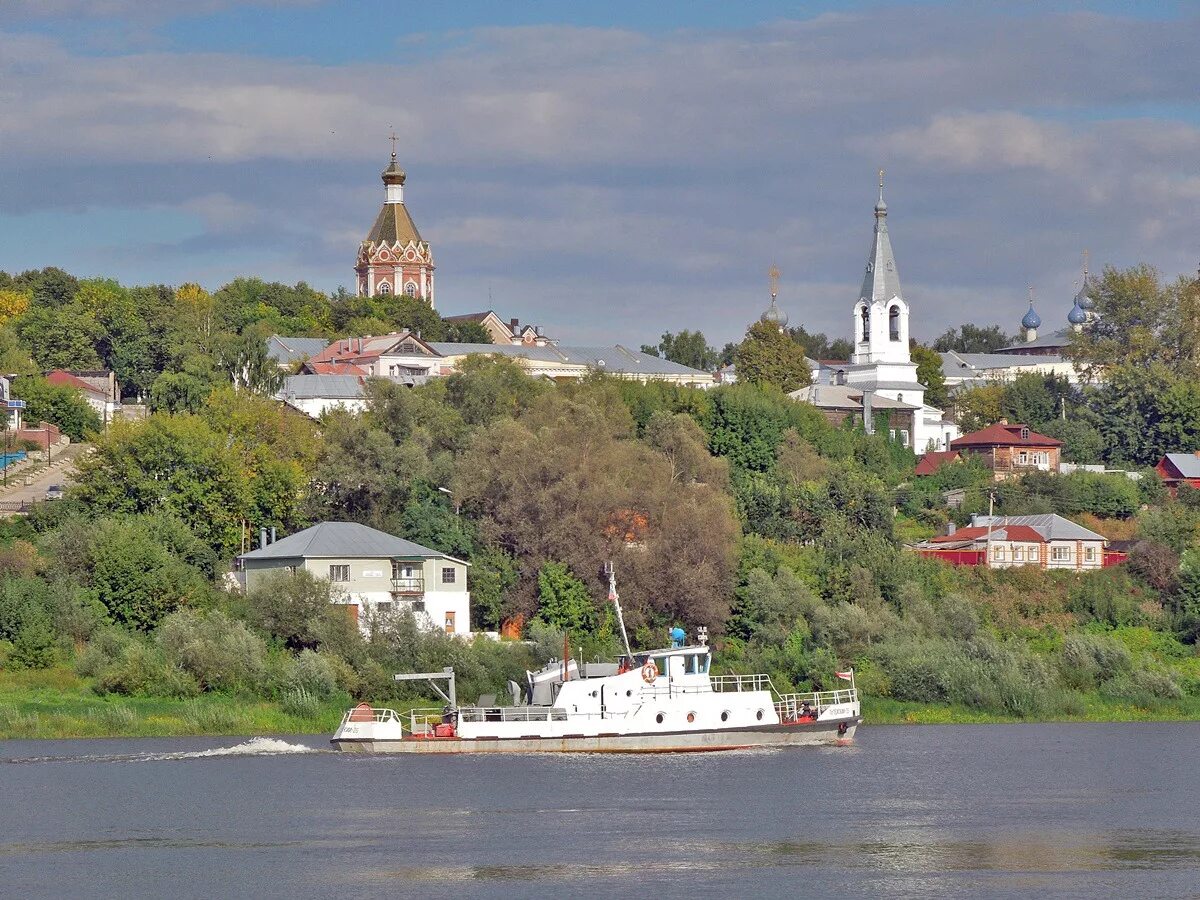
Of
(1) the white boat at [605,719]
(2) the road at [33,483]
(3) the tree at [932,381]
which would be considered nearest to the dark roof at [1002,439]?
(3) the tree at [932,381]

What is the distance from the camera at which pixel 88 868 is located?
4194 cm

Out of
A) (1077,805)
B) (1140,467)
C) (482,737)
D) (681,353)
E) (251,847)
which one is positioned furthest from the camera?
(681,353)

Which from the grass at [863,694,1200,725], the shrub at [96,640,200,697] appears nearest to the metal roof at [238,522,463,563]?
the shrub at [96,640,200,697]

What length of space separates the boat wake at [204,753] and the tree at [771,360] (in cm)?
6817

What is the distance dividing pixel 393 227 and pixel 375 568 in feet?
353

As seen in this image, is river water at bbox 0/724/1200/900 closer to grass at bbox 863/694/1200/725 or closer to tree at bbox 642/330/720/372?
grass at bbox 863/694/1200/725

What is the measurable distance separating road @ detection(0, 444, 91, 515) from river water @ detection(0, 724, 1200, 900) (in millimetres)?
31269

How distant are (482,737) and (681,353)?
361 ft

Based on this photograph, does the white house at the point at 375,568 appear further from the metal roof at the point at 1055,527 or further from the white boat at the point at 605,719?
the metal roof at the point at 1055,527

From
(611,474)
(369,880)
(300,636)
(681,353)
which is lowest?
(369,880)

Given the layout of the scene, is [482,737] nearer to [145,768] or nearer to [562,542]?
[145,768]

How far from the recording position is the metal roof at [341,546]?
7650 cm

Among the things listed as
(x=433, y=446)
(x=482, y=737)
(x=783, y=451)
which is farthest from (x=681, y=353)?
(x=482, y=737)

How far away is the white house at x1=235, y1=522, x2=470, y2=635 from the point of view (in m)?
76.2
